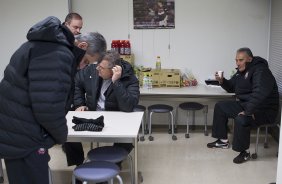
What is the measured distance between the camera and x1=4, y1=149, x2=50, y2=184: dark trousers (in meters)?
1.91

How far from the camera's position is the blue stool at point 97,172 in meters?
2.29

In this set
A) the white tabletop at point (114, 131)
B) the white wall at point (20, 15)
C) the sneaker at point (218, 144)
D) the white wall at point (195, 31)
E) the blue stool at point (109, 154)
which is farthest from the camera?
the white wall at point (195, 31)

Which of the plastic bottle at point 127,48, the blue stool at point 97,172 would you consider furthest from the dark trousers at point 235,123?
the blue stool at point 97,172

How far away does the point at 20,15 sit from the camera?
4.80 m

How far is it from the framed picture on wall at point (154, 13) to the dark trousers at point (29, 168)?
133 inches

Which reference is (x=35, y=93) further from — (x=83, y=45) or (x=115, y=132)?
(x=115, y=132)

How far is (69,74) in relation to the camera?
6.13 ft

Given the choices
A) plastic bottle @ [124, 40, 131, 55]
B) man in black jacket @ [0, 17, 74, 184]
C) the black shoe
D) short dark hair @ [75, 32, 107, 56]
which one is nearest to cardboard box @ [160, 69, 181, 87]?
plastic bottle @ [124, 40, 131, 55]

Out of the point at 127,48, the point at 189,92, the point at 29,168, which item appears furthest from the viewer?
the point at 127,48

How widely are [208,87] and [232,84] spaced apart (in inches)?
17.2

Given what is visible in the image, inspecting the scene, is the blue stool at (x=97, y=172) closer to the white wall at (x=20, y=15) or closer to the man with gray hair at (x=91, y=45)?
the man with gray hair at (x=91, y=45)

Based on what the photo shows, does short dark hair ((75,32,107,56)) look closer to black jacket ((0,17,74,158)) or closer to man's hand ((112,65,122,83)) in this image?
black jacket ((0,17,74,158))

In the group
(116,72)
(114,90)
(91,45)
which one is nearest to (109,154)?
(114,90)

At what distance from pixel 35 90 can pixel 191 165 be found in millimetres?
2454
